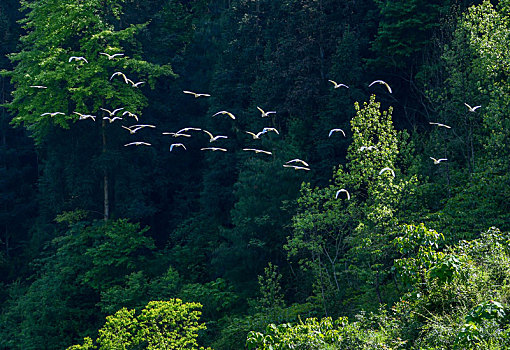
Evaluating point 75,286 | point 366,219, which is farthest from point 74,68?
point 366,219

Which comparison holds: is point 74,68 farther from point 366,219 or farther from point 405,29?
point 366,219

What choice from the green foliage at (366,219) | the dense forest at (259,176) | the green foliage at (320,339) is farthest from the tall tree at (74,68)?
the green foliage at (320,339)

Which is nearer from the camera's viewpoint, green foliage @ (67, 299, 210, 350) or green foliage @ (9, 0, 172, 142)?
green foliage @ (67, 299, 210, 350)

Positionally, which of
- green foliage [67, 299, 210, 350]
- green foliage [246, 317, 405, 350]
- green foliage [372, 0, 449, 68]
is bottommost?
green foliage [67, 299, 210, 350]

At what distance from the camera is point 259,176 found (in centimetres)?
2577

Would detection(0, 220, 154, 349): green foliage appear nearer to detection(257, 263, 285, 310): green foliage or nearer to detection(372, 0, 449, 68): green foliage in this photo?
detection(257, 263, 285, 310): green foliage

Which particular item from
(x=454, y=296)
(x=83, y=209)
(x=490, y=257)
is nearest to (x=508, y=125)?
(x=490, y=257)

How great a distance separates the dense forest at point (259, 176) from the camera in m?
18.4

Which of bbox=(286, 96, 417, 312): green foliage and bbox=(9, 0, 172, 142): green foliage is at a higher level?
bbox=(9, 0, 172, 142): green foliage

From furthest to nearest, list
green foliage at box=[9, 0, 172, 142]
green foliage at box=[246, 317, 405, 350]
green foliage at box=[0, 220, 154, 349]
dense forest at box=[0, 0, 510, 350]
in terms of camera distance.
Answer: green foliage at box=[9, 0, 172, 142]
green foliage at box=[0, 220, 154, 349]
dense forest at box=[0, 0, 510, 350]
green foliage at box=[246, 317, 405, 350]

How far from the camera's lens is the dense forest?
1841cm

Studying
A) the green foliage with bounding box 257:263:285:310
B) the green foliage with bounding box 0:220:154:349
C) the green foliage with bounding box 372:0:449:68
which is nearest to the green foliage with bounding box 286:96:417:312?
the green foliage with bounding box 257:263:285:310

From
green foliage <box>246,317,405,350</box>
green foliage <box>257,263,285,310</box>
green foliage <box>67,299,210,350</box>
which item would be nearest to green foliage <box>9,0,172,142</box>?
green foliage <box>257,263,285,310</box>

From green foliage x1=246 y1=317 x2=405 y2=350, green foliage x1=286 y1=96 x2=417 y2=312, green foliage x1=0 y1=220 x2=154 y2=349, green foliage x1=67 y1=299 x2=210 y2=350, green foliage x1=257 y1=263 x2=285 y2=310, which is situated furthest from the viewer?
green foliage x1=0 y1=220 x2=154 y2=349
